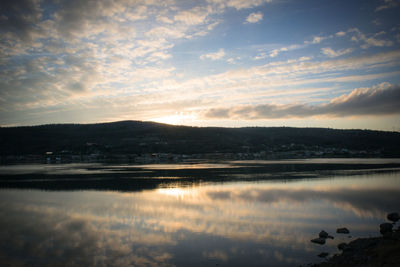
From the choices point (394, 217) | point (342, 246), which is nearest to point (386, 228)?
point (394, 217)

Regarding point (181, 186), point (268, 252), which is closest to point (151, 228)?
point (268, 252)

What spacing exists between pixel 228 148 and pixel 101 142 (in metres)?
55.4

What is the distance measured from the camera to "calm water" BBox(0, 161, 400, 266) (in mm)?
12336

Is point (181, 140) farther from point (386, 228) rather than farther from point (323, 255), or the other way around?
point (323, 255)

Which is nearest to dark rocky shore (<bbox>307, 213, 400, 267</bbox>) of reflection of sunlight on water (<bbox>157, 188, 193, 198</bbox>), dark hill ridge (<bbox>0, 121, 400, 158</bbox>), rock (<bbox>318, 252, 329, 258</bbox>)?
rock (<bbox>318, 252, 329, 258</bbox>)

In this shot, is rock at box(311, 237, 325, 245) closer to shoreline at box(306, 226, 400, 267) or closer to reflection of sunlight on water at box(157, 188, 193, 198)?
shoreline at box(306, 226, 400, 267)

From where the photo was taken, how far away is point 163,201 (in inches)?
969

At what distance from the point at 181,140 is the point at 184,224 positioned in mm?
116778

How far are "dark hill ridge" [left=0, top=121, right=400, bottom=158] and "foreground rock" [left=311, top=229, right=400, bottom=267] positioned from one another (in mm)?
106901

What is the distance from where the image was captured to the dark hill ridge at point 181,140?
393 feet

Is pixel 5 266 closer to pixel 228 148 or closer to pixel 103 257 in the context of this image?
pixel 103 257

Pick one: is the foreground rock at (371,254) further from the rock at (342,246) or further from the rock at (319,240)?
the rock at (319,240)

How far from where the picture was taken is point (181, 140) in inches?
5271

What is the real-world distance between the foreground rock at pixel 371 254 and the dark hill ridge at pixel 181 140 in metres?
107
